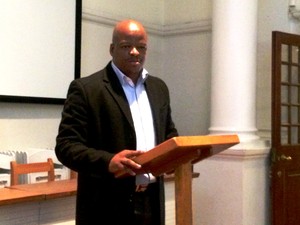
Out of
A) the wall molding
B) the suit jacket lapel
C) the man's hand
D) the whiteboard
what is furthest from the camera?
the wall molding

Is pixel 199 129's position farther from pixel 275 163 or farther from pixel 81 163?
pixel 81 163

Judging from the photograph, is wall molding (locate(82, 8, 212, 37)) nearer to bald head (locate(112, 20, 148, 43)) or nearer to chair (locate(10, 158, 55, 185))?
chair (locate(10, 158, 55, 185))

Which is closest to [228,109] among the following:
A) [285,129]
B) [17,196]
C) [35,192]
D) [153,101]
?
[285,129]

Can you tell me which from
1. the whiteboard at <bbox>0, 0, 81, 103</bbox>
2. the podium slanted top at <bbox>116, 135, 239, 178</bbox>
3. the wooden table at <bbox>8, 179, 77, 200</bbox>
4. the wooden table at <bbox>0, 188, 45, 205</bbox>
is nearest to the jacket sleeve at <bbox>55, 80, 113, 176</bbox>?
the podium slanted top at <bbox>116, 135, 239, 178</bbox>

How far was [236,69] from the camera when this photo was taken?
13.6 feet

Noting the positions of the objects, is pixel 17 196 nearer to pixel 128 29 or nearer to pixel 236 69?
pixel 128 29

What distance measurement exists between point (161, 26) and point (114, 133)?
12.9 ft

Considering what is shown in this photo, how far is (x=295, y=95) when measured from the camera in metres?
4.49

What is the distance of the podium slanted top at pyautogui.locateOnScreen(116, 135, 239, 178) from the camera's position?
1304 mm

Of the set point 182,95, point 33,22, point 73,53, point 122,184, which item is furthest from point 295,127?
point 122,184

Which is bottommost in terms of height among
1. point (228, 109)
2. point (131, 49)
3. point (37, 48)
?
point (228, 109)

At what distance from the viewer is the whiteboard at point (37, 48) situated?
389 cm

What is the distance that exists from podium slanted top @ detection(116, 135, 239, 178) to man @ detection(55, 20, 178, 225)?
0.22 m

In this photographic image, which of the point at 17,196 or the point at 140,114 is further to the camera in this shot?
the point at 17,196
